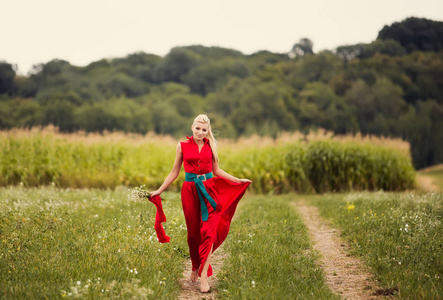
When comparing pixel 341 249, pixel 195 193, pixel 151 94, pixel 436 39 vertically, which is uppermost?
pixel 436 39

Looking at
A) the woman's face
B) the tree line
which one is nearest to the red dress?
the woman's face

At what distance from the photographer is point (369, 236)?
6.23 meters

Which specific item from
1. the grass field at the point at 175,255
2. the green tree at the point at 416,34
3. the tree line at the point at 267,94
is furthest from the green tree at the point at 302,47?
the grass field at the point at 175,255

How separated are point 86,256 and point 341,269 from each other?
10.6 feet

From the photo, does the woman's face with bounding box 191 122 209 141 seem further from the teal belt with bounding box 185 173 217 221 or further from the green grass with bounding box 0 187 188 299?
the green grass with bounding box 0 187 188 299

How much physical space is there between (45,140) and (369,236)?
1346cm

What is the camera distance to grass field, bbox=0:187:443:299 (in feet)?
13.7

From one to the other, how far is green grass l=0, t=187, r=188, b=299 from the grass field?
0.01 meters

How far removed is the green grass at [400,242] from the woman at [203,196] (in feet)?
6.44

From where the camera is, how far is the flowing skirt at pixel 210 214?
4.69 metres

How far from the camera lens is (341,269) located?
5395 mm

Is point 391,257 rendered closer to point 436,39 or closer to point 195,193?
point 195,193

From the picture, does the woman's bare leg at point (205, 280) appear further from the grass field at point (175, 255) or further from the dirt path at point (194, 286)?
the grass field at point (175, 255)

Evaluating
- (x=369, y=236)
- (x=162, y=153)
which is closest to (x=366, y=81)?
(x=162, y=153)
